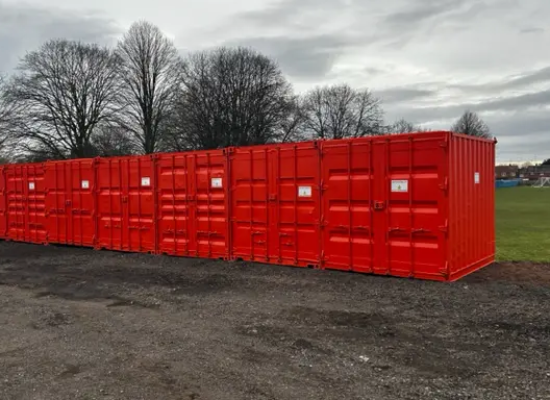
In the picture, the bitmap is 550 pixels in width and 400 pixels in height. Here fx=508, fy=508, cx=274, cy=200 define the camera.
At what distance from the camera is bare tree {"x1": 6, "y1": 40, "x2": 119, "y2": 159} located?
38719mm

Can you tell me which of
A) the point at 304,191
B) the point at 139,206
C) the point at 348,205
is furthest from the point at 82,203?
the point at 348,205

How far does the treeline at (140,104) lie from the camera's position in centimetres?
3912

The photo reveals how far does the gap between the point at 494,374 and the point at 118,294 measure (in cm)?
601

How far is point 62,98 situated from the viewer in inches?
1582

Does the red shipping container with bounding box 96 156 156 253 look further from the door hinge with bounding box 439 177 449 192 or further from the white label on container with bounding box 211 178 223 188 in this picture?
the door hinge with bounding box 439 177 449 192

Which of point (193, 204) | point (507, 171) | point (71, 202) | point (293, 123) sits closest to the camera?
point (193, 204)

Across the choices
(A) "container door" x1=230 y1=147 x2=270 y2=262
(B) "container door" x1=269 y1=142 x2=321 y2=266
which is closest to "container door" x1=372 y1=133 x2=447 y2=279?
(B) "container door" x1=269 y1=142 x2=321 y2=266

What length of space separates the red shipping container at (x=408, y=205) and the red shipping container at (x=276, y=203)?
1.03 ft

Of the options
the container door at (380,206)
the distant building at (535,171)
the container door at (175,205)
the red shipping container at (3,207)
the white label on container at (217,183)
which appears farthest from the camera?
the distant building at (535,171)

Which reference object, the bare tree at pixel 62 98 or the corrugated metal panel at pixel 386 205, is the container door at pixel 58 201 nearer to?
the corrugated metal panel at pixel 386 205

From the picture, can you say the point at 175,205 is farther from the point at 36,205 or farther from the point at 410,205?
the point at 36,205

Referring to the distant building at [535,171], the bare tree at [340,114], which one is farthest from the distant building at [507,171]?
the bare tree at [340,114]

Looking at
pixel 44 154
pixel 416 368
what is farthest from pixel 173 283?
pixel 44 154

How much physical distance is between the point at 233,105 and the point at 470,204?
40013 millimetres
